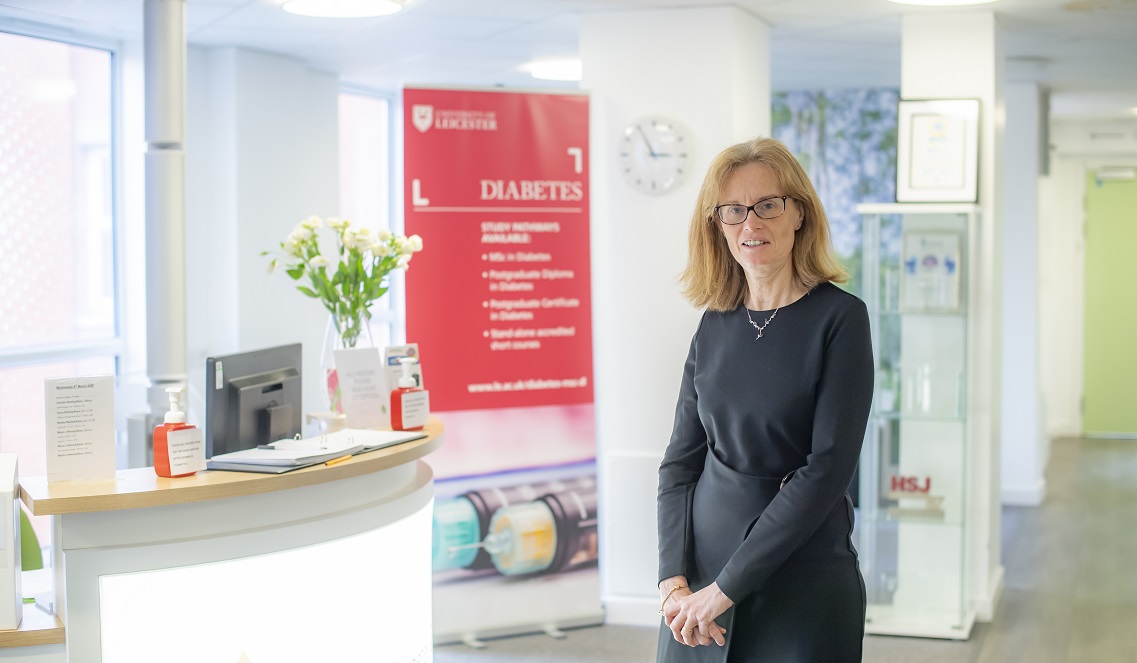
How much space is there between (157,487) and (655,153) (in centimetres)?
286

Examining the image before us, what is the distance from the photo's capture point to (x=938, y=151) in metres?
4.88

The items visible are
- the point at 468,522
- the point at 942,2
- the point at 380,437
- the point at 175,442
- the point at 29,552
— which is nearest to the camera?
the point at 175,442

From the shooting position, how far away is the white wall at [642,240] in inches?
189

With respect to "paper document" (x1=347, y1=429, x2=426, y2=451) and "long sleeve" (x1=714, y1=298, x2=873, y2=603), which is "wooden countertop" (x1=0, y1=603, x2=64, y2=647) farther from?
"long sleeve" (x1=714, y1=298, x2=873, y2=603)

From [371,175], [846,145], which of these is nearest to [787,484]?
[846,145]

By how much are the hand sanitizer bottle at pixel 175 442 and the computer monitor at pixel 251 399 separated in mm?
163

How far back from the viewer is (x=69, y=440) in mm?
2633

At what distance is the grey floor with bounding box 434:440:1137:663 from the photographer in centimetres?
461

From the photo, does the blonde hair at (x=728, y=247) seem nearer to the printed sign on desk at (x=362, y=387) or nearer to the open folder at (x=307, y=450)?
the open folder at (x=307, y=450)

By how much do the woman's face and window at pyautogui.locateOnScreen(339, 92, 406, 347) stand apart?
18.4ft

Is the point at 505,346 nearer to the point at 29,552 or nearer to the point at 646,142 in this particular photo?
the point at 646,142

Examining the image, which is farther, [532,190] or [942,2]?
[532,190]

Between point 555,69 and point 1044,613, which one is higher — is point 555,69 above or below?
above

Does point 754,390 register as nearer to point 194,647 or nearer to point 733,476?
point 733,476
